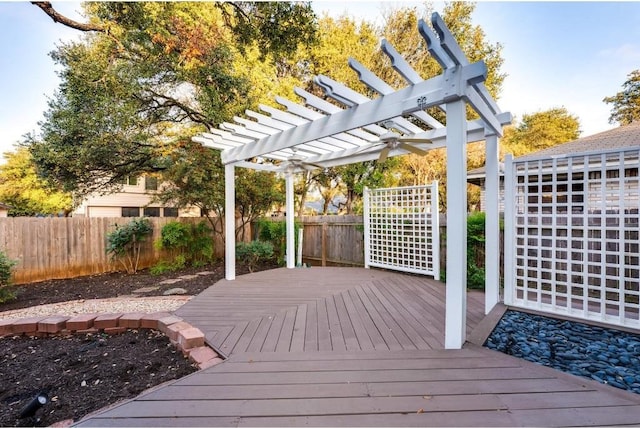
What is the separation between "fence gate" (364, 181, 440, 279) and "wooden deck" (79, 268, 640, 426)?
2026 millimetres

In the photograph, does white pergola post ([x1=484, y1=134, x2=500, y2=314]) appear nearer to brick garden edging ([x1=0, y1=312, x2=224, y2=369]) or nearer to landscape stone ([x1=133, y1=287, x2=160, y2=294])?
brick garden edging ([x1=0, y1=312, x2=224, y2=369])

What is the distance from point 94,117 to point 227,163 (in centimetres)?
284

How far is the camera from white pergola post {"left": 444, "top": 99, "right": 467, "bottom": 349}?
2184 millimetres

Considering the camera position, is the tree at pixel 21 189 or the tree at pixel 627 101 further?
the tree at pixel 627 101

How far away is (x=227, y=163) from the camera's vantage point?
475 cm

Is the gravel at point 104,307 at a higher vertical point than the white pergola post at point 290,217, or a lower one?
lower

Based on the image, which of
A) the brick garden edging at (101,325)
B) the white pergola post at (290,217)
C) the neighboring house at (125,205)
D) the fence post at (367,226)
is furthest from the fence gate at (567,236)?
the neighboring house at (125,205)

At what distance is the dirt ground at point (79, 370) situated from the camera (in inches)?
64.4

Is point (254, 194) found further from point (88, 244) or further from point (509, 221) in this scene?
point (509, 221)

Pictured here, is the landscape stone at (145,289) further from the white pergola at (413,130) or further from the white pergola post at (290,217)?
the white pergola post at (290,217)

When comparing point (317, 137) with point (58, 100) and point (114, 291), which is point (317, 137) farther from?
point (58, 100)

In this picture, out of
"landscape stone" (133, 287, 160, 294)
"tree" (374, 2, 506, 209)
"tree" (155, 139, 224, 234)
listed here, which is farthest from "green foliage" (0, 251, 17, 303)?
"tree" (374, 2, 506, 209)

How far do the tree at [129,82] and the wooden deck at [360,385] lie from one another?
4452mm

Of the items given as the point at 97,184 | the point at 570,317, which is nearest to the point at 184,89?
the point at 97,184
